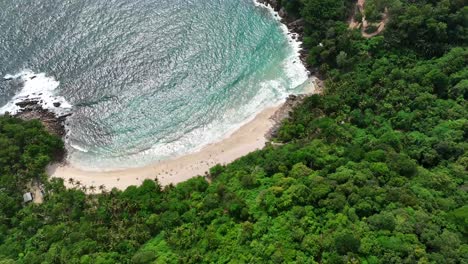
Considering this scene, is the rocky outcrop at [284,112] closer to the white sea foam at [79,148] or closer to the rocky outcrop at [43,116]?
the white sea foam at [79,148]

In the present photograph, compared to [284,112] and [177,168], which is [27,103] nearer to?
[177,168]

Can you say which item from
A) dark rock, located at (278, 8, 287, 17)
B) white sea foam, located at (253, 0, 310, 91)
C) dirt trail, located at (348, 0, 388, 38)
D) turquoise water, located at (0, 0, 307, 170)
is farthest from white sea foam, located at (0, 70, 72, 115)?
dirt trail, located at (348, 0, 388, 38)

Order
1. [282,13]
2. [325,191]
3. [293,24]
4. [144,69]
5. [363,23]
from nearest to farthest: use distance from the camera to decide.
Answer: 1. [325,191]
2. [144,69]
3. [363,23]
4. [293,24]
5. [282,13]

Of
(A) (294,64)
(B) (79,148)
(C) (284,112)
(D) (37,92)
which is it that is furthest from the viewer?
(A) (294,64)

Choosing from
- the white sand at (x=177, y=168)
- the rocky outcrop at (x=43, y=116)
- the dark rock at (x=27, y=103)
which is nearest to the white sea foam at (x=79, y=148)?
the rocky outcrop at (x=43, y=116)

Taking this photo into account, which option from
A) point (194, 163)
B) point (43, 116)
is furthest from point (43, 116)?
point (194, 163)

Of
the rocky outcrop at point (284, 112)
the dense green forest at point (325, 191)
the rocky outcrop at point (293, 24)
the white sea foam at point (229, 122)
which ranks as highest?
the rocky outcrop at point (293, 24)

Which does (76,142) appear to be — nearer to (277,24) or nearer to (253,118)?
(253,118)
